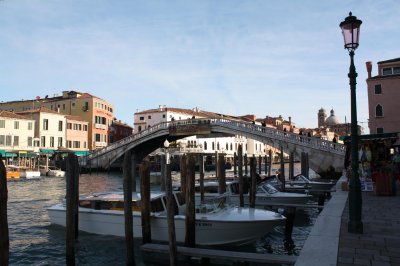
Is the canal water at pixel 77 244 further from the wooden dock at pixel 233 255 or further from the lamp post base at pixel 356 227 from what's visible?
the lamp post base at pixel 356 227

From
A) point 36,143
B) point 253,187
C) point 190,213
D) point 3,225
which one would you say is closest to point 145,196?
point 190,213

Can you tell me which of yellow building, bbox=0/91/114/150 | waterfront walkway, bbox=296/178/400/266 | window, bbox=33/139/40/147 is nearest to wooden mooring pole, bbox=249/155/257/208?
waterfront walkway, bbox=296/178/400/266

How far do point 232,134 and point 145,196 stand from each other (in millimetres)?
24900

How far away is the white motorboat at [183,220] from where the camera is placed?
8211 mm

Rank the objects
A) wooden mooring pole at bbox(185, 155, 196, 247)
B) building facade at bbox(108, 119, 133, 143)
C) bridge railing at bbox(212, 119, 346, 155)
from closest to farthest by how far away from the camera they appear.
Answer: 1. wooden mooring pole at bbox(185, 155, 196, 247)
2. bridge railing at bbox(212, 119, 346, 155)
3. building facade at bbox(108, 119, 133, 143)

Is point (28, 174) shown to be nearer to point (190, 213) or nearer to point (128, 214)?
point (128, 214)

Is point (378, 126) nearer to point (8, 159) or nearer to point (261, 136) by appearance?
point (261, 136)

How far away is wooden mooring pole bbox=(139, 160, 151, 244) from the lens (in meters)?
7.55

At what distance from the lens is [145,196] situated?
759cm

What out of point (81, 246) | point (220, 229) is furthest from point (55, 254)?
point (220, 229)

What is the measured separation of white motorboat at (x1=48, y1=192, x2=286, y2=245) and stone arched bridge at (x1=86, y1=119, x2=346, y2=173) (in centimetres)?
1555

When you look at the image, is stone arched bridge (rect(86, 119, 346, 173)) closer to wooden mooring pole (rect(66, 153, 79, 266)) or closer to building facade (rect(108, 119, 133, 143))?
building facade (rect(108, 119, 133, 143))

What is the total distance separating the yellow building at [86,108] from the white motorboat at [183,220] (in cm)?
3728

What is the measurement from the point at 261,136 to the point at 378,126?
10342mm
